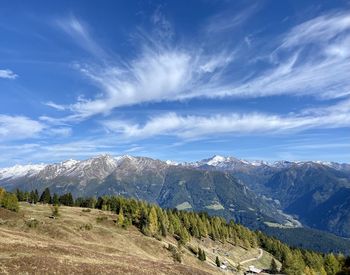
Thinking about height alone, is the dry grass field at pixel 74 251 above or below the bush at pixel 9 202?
below

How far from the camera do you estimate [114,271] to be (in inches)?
2345

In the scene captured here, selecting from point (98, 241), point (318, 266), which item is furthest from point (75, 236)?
point (318, 266)

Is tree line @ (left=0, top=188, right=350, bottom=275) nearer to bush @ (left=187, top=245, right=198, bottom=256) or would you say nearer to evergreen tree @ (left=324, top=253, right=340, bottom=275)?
evergreen tree @ (left=324, top=253, right=340, bottom=275)

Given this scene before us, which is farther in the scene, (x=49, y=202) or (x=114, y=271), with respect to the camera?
(x=49, y=202)

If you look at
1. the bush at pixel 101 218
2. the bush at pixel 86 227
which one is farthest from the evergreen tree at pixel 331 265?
the bush at pixel 86 227

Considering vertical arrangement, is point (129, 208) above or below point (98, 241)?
A: above

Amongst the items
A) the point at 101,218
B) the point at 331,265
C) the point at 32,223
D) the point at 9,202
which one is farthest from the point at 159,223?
the point at 331,265

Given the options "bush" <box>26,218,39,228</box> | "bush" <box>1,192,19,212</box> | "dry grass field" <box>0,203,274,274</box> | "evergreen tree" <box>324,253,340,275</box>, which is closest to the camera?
"dry grass field" <box>0,203,274,274</box>

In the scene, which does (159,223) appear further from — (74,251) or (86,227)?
(74,251)

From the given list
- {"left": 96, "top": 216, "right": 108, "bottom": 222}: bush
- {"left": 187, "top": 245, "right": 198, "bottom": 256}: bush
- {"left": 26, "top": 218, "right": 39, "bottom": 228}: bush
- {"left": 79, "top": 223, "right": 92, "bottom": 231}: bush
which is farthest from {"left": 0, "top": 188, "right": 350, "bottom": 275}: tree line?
{"left": 26, "top": 218, "right": 39, "bottom": 228}: bush

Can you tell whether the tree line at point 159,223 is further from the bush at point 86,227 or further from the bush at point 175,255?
the bush at point 86,227

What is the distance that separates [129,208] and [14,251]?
112m

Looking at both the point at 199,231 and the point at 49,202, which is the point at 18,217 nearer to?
the point at 49,202

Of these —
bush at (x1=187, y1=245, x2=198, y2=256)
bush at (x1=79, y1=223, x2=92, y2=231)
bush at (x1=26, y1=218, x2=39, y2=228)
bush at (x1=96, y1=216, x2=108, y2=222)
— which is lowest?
bush at (x1=187, y1=245, x2=198, y2=256)
